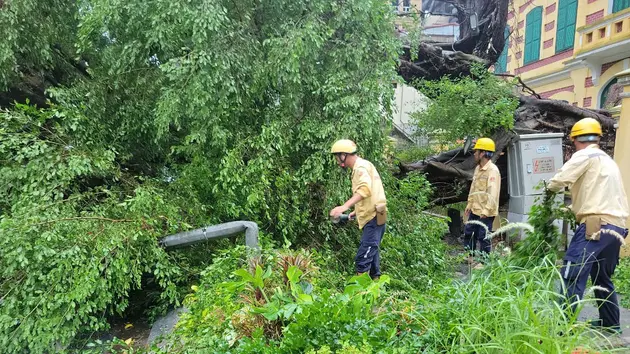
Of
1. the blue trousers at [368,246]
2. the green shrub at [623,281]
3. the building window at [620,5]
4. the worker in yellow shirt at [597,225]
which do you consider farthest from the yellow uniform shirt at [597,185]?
the building window at [620,5]

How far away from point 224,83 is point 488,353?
3544 millimetres

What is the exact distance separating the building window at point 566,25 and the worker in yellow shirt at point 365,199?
13523mm

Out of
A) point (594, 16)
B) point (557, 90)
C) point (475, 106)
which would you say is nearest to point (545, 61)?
point (557, 90)

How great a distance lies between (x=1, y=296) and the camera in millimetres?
3273

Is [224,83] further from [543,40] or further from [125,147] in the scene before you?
[543,40]

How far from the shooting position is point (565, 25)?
13773mm

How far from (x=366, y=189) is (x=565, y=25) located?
46.2 feet

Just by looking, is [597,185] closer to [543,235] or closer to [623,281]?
[543,235]

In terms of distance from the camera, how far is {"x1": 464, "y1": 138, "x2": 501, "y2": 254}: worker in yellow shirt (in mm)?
5396

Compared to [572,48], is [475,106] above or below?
below

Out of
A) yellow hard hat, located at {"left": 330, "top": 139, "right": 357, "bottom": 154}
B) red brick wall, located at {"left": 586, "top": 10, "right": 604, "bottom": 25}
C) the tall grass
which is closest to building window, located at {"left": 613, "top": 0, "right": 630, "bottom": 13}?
red brick wall, located at {"left": 586, "top": 10, "right": 604, "bottom": 25}

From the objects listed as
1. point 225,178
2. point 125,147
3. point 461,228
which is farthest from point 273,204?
point 461,228

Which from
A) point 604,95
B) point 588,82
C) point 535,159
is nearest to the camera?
point 535,159

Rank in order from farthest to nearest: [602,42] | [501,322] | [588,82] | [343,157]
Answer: [588,82]
[602,42]
[343,157]
[501,322]
